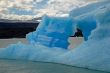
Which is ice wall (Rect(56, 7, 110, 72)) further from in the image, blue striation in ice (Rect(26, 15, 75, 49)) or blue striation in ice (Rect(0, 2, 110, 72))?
blue striation in ice (Rect(26, 15, 75, 49))

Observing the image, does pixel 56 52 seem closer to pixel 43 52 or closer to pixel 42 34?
pixel 43 52

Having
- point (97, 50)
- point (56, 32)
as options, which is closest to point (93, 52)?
point (97, 50)

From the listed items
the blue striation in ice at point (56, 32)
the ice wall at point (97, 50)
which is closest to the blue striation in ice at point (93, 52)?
the ice wall at point (97, 50)

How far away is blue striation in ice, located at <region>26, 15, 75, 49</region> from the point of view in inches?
473

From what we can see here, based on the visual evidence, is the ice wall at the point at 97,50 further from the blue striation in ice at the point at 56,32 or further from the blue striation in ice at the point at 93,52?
the blue striation in ice at the point at 56,32

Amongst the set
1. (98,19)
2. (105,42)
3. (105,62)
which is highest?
(98,19)

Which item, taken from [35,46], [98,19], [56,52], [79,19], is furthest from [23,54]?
[98,19]

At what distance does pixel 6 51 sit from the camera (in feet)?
40.7

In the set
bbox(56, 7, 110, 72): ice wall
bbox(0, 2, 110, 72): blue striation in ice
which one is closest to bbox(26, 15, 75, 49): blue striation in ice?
bbox(0, 2, 110, 72): blue striation in ice

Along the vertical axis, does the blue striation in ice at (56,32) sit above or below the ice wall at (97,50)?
above

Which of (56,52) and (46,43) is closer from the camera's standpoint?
(56,52)

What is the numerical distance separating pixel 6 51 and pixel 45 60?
2.02 meters

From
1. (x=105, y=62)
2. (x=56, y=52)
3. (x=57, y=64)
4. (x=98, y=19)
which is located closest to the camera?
(x=105, y=62)

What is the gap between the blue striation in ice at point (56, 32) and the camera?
39.4 feet
